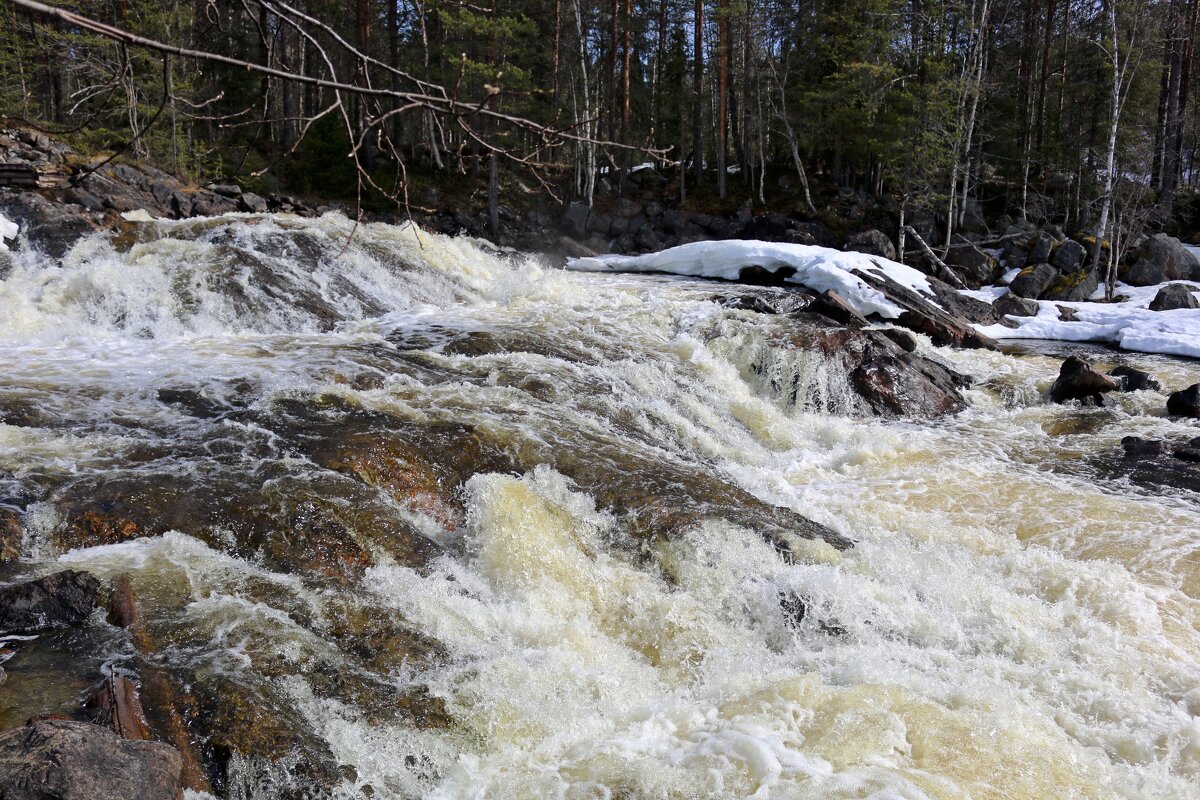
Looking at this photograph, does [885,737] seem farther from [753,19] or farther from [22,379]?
[753,19]

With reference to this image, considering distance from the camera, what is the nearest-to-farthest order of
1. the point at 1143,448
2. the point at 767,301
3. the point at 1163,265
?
the point at 1143,448, the point at 767,301, the point at 1163,265

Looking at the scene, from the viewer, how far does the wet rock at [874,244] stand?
68.9ft

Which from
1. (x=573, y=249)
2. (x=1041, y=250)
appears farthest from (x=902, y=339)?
(x=573, y=249)

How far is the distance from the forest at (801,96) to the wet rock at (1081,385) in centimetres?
911

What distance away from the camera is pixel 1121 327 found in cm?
1494

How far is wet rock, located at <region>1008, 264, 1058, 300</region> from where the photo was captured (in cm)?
1850

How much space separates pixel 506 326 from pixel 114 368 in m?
4.56

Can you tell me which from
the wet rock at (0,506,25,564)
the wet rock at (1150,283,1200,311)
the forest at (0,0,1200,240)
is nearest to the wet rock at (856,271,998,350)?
the wet rock at (1150,283,1200,311)

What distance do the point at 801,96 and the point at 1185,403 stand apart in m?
18.8

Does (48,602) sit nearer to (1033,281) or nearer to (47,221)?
(47,221)

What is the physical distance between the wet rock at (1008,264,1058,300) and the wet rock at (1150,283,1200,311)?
8.52 ft

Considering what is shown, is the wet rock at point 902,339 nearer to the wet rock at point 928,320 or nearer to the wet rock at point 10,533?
the wet rock at point 928,320

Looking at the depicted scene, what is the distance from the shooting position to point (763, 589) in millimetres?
5367

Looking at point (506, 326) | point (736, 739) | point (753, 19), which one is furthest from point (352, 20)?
point (736, 739)
